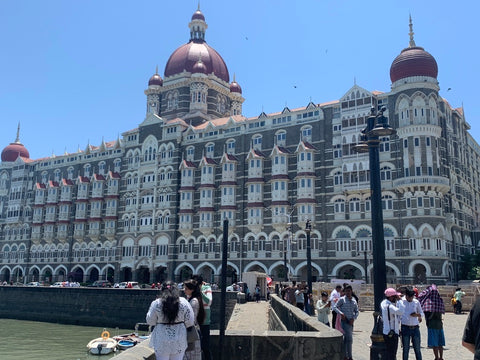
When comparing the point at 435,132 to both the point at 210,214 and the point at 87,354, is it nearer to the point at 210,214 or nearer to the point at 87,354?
the point at 210,214

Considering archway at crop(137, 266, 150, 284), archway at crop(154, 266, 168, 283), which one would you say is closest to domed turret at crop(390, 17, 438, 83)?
archway at crop(154, 266, 168, 283)

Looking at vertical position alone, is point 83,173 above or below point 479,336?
above

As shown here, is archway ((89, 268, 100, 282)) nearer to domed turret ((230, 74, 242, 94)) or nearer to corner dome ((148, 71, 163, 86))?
corner dome ((148, 71, 163, 86))

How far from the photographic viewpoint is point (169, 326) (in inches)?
265

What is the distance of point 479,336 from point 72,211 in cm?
7208

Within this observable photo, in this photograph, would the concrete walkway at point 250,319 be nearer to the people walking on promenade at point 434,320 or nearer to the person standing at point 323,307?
the person standing at point 323,307

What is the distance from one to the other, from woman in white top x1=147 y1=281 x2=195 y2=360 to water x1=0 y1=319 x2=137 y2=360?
23.5 metres

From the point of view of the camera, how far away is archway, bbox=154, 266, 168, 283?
59.9 metres

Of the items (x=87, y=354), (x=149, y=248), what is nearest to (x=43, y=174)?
(x=149, y=248)

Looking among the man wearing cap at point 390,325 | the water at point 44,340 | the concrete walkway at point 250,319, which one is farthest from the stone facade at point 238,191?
the man wearing cap at point 390,325

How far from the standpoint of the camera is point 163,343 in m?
6.64

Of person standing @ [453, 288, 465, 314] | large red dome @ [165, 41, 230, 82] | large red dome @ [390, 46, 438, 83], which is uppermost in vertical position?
large red dome @ [165, 41, 230, 82]

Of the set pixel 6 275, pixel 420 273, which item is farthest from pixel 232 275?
pixel 6 275

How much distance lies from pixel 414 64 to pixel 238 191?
23.3 meters
